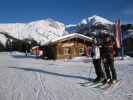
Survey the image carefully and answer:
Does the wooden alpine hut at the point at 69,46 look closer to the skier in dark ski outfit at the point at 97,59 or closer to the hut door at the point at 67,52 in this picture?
the hut door at the point at 67,52

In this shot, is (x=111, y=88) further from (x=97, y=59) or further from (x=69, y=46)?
(x=69, y=46)

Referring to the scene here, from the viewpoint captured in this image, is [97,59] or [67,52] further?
[67,52]

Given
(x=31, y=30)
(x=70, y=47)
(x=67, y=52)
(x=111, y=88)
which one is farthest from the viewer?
(x=31, y=30)

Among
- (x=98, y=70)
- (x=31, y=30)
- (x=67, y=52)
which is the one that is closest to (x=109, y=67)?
(x=98, y=70)

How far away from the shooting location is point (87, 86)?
9.07 meters

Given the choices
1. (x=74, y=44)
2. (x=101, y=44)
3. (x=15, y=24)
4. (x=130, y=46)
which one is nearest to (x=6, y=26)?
(x=15, y=24)


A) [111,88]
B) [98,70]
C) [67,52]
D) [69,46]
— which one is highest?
[69,46]

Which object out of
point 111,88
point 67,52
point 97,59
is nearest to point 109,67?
point 97,59

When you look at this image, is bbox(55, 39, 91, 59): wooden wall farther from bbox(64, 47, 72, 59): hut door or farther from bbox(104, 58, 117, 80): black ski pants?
bbox(104, 58, 117, 80): black ski pants

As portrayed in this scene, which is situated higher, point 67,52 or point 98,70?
point 67,52

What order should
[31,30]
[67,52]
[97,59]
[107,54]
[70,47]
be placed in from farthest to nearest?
1. [31,30]
2. [70,47]
3. [67,52]
4. [97,59]
5. [107,54]

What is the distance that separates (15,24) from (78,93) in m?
138

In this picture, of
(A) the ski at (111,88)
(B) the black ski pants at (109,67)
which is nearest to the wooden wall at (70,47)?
(B) the black ski pants at (109,67)

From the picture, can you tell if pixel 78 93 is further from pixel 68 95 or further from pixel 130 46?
pixel 130 46
